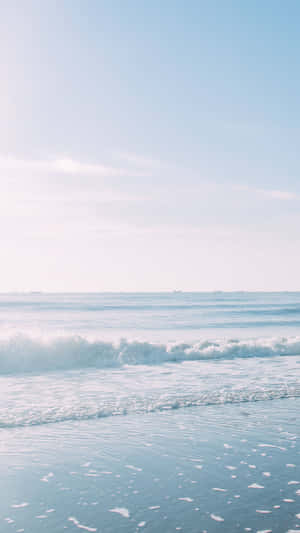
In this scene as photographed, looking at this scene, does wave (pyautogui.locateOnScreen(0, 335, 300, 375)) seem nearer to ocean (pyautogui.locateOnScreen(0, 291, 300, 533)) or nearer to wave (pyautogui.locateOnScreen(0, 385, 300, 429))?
ocean (pyautogui.locateOnScreen(0, 291, 300, 533))

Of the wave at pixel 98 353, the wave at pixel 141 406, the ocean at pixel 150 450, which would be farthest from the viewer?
the wave at pixel 98 353

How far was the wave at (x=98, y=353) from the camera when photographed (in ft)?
68.7

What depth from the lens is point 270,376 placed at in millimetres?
17547

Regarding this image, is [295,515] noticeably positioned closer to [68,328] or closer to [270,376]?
[270,376]

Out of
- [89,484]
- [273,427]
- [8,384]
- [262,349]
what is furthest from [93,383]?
[262,349]

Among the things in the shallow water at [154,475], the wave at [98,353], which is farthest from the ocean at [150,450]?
the wave at [98,353]

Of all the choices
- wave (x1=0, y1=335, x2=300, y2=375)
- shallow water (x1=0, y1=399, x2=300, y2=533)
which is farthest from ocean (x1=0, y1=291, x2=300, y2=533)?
wave (x1=0, y1=335, x2=300, y2=375)

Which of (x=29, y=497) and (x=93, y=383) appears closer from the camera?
(x=29, y=497)

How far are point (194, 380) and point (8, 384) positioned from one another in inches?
263

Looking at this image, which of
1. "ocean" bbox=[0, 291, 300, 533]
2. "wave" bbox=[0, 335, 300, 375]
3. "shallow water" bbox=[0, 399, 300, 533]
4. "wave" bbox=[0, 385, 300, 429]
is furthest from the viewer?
"wave" bbox=[0, 335, 300, 375]

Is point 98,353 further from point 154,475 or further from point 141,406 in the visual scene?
point 154,475

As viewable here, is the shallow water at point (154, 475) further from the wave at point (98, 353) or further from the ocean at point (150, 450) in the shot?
the wave at point (98, 353)

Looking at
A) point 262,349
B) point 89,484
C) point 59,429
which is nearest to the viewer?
point 89,484

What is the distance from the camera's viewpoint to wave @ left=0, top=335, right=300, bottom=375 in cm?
2093
